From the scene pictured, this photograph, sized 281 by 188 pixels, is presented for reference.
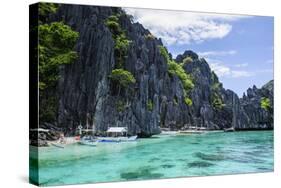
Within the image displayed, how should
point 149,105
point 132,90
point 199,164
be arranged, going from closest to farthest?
point 132,90
point 149,105
point 199,164

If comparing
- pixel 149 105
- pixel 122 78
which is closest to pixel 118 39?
pixel 122 78

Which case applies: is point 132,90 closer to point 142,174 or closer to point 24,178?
point 142,174

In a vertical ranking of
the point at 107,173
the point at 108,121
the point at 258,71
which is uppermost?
the point at 258,71

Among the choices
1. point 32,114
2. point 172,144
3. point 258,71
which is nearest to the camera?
point 32,114

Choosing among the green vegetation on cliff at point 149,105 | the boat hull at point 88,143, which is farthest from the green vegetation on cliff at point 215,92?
the boat hull at point 88,143

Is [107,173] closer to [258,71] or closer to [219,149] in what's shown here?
[219,149]

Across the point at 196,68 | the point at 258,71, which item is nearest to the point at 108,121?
the point at 196,68
